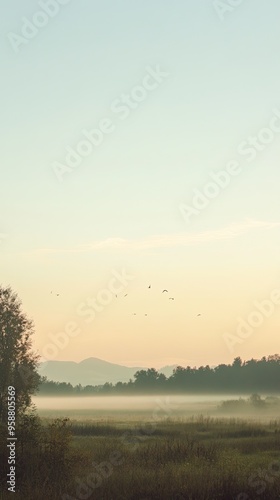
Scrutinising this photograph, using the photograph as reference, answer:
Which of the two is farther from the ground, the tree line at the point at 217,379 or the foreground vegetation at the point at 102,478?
the tree line at the point at 217,379

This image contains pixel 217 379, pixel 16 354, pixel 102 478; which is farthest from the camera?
pixel 217 379

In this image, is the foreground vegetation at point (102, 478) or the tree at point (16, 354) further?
the tree at point (16, 354)

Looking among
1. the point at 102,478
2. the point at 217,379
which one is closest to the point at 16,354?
the point at 102,478

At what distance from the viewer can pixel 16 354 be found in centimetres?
5641

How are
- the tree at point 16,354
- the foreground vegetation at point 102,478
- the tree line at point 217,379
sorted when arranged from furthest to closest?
1. the tree line at point 217,379
2. the tree at point 16,354
3. the foreground vegetation at point 102,478

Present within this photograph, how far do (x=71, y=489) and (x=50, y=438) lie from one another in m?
3.05

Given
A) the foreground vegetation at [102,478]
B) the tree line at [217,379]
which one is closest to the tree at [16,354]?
the foreground vegetation at [102,478]

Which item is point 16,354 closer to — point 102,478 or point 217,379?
point 102,478

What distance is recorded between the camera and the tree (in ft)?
181

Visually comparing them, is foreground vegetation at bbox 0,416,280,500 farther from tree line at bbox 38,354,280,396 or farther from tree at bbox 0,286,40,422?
tree line at bbox 38,354,280,396

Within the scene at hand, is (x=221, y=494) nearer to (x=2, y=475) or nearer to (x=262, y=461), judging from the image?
(x=2, y=475)

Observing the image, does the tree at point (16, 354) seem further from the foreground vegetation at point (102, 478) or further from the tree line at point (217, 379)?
the tree line at point (217, 379)

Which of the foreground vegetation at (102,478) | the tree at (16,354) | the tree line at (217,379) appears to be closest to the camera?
the foreground vegetation at (102,478)

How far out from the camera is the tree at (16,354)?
55.3 metres
